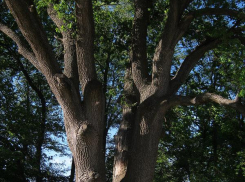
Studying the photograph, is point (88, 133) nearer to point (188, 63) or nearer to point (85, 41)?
point (85, 41)

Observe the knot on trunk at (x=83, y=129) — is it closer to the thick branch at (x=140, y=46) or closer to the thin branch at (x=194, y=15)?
the thick branch at (x=140, y=46)

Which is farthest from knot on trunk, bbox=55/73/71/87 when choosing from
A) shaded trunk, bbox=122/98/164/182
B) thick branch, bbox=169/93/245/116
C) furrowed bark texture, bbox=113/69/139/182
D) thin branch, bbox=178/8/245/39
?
thin branch, bbox=178/8/245/39

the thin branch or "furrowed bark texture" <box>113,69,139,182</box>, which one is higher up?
the thin branch

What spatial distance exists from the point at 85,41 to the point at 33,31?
40.3 inches

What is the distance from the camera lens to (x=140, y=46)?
8.65m

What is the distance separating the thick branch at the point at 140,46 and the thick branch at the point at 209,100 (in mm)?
929

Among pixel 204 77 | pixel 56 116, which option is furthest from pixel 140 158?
pixel 56 116

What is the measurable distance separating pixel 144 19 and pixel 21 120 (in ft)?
27.9

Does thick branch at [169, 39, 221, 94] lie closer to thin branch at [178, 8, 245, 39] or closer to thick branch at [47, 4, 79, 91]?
thin branch at [178, 8, 245, 39]

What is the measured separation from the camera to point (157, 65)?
8078 mm

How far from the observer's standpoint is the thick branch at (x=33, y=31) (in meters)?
6.16

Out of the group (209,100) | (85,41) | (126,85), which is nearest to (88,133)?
(85,41)

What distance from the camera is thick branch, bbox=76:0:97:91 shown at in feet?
21.9

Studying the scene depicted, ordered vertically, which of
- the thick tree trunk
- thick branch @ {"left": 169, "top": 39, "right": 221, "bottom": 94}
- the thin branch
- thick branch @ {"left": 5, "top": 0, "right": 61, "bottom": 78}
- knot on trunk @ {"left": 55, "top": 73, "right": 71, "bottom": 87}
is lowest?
the thick tree trunk
